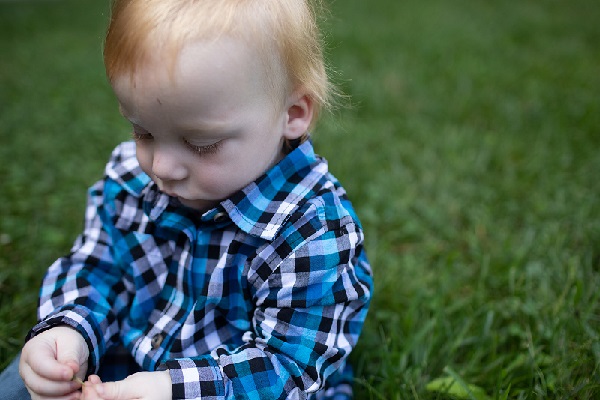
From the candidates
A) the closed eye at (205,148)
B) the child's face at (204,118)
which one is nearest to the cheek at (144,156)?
the child's face at (204,118)

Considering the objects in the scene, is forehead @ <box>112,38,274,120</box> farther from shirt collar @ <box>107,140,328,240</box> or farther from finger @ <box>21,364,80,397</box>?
finger @ <box>21,364,80,397</box>

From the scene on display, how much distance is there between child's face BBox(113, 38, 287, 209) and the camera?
1.11 metres

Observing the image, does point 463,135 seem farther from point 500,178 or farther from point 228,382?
point 228,382

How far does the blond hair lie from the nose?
0.18 m

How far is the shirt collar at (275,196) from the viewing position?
4.33 ft

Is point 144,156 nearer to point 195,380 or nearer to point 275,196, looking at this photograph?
point 275,196

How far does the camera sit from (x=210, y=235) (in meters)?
1.41

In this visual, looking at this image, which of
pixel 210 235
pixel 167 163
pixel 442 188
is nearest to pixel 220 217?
pixel 210 235

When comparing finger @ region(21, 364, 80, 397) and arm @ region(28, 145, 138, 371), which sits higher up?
arm @ region(28, 145, 138, 371)

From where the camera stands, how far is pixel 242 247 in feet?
4.51

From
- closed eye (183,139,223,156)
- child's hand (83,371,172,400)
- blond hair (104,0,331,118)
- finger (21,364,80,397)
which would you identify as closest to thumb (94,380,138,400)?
child's hand (83,371,172,400)

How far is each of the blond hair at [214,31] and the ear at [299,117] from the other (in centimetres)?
4

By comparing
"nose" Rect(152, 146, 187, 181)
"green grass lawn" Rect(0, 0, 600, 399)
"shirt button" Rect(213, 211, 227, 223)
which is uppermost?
"nose" Rect(152, 146, 187, 181)

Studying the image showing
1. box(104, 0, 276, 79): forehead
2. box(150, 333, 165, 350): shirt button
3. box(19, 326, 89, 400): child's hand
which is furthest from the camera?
box(150, 333, 165, 350): shirt button
